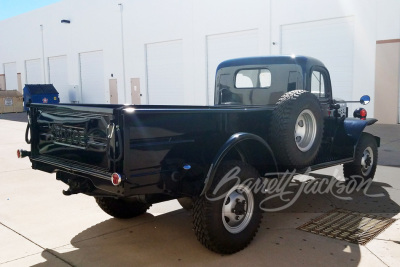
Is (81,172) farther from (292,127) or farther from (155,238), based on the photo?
(292,127)

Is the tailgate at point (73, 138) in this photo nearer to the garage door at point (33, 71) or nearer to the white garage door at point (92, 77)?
the white garage door at point (92, 77)

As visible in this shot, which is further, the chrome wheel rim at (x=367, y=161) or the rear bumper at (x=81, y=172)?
the chrome wheel rim at (x=367, y=161)

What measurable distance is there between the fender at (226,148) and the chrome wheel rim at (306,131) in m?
0.68

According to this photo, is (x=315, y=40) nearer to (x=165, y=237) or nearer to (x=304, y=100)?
(x=304, y=100)

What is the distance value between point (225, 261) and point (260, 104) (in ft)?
8.32

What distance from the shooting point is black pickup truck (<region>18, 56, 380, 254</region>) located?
3154 mm

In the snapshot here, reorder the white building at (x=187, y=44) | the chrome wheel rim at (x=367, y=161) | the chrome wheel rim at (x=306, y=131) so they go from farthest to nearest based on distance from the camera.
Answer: the white building at (x=187, y=44) → the chrome wheel rim at (x=367, y=161) → the chrome wheel rim at (x=306, y=131)

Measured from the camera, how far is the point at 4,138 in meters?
12.6

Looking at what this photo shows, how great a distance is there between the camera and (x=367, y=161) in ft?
20.1

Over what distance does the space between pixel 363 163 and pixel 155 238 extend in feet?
11.5

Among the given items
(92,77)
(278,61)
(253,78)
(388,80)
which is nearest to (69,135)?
(253,78)

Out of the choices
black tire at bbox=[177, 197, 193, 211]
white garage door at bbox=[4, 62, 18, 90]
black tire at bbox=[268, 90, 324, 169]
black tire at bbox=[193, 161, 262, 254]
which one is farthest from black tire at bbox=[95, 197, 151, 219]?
white garage door at bbox=[4, 62, 18, 90]

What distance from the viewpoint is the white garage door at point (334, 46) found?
14648 millimetres

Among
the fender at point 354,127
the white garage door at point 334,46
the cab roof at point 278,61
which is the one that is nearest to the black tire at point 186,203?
the cab roof at point 278,61
